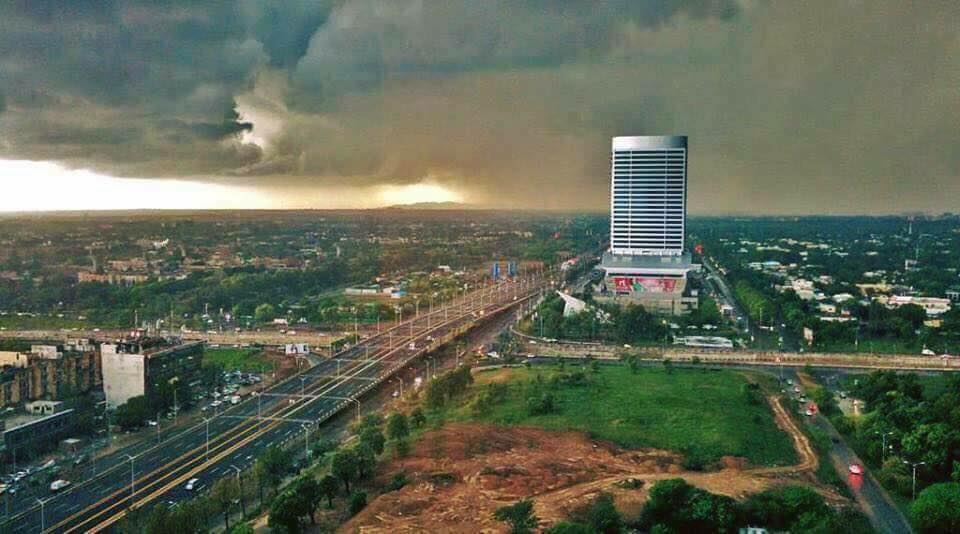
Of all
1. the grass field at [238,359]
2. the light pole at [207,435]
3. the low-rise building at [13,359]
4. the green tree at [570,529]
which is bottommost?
the grass field at [238,359]

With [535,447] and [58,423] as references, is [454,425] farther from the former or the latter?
[58,423]

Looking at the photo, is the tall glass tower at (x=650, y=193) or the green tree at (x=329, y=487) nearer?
the green tree at (x=329, y=487)

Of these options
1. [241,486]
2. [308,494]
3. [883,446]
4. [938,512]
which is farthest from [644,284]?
[308,494]

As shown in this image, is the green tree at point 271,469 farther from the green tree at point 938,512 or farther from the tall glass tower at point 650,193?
the tall glass tower at point 650,193

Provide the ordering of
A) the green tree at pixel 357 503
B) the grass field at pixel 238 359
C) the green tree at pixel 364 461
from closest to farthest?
1. the green tree at pixel 357 503
2. the green tree at pixel 364 461
3. the grass field at pixel 238 359

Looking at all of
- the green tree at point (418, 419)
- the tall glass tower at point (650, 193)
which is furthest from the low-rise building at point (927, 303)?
the green tree at point (418, 419)

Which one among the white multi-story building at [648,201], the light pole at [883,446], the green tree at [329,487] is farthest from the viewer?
the white multi-story building at [648,201]

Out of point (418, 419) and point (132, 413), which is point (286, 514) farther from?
point (132, 413)

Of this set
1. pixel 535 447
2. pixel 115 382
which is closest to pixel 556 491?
pixel 535 447
